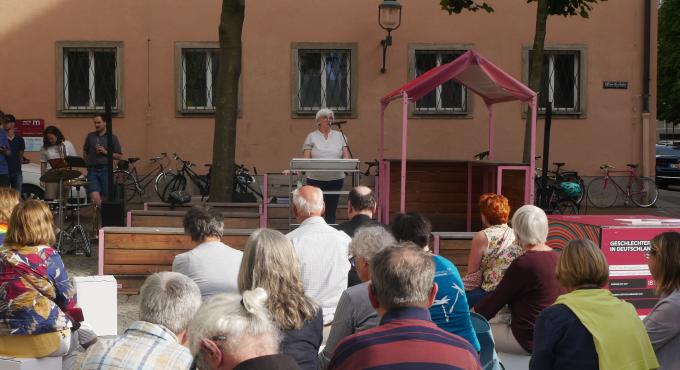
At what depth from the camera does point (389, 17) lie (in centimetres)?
1870

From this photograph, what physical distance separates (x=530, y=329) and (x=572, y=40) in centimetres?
1477

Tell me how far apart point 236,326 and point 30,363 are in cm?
316

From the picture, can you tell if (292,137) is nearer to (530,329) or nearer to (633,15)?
(633,15)

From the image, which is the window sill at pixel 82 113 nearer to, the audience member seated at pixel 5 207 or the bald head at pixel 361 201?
the audience member seated at pixel 5 207

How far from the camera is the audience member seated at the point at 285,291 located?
4.18 m

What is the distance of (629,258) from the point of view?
6758 millimetres

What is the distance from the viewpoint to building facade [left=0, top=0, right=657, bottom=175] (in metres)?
19.3

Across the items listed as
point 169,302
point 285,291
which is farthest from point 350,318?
point 169,302

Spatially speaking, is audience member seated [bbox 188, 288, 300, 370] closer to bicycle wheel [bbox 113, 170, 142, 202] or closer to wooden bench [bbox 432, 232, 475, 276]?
wooden bench [bbox 432, 232, 475, 276]

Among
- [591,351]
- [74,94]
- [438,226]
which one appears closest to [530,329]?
[591,351]

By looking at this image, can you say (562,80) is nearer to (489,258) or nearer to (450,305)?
(489,258)

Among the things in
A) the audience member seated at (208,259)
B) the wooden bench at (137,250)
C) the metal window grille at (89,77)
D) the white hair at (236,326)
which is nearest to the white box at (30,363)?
the audience member seated at (208,259)

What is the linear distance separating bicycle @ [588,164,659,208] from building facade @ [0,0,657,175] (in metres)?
1.36

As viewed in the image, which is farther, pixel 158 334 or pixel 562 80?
pixel 562 80
